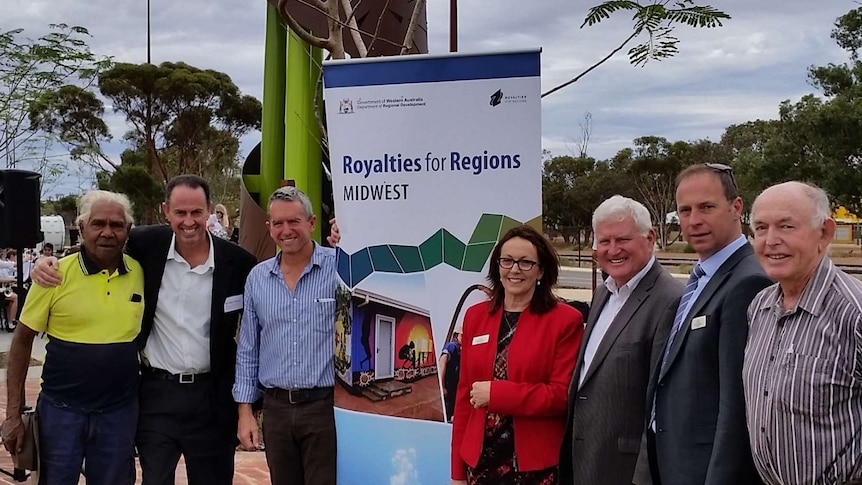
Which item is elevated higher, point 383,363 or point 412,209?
point 412,209

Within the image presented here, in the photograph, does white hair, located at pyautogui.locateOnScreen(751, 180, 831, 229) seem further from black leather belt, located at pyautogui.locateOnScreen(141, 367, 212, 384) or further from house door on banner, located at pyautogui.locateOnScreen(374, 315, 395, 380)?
black leather belt, located at pyautogui.locateOnScreen(141, 367, 212, 384)

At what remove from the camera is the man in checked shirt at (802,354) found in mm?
2373

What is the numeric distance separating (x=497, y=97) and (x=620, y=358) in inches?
52.3

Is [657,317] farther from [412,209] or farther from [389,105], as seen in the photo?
[389,105]

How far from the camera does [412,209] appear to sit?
382cm

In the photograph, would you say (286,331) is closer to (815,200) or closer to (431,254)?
(431,254)

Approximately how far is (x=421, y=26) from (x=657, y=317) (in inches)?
169

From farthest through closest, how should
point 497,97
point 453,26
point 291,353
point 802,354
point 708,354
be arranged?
point 453,26, point 291,353, point 497,97, point 708,354, point 802,354

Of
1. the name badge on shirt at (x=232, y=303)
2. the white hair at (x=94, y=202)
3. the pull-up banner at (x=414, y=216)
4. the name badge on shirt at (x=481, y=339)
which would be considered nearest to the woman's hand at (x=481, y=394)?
the name badge on shirt at (x=481, y=339)

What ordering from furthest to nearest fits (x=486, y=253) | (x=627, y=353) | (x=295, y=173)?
(x=295, y=173)
(x=486, y=253)
(x=627, y=353)

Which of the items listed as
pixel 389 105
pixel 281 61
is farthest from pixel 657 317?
pixel 281 61

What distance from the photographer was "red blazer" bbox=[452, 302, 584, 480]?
3.09 metres

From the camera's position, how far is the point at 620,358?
119 inches

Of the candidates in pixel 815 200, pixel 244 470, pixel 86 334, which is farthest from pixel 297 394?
pixel 244 470
